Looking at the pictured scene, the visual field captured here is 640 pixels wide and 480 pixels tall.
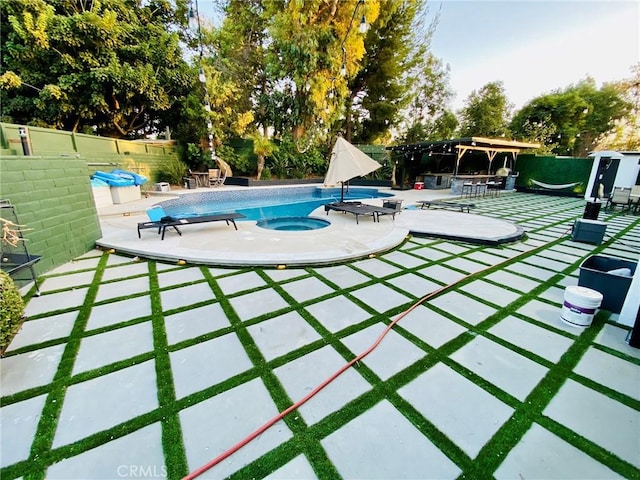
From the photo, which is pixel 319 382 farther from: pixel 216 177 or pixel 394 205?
pixel 216 177

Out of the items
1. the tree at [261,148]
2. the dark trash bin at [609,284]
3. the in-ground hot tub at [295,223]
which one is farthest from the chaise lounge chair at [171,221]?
the tree at [261,148]

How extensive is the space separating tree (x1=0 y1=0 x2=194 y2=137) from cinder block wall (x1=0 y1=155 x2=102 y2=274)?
8.01m

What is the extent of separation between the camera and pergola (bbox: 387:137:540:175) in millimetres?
10958

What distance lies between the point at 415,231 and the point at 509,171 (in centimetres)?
1176

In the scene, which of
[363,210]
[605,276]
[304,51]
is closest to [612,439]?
[605,276]

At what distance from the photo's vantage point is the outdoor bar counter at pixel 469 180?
1206 cm

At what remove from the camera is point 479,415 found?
62.7 inches

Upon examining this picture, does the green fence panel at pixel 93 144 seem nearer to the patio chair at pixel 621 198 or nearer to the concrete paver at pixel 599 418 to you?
the concrete paver at pixel 599 418

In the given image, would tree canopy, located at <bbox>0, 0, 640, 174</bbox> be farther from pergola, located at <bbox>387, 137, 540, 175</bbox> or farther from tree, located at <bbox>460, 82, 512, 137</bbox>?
pergola, located at <bbox>387, 137, 540, 175</bbox>

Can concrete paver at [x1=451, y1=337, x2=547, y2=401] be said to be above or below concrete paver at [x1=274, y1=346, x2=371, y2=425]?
below

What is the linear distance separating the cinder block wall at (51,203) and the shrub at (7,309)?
1.39 meters

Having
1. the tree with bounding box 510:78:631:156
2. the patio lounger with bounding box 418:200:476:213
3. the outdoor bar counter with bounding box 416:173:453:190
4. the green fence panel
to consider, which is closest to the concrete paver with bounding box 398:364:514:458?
the patio lounger with bounding box 418:200:476:213

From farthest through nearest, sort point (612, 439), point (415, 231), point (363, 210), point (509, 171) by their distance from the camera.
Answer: point (509, 171) → point (363, 210) → point (415, 231) → point (612, 439)

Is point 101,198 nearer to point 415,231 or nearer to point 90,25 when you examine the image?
point 90,25
